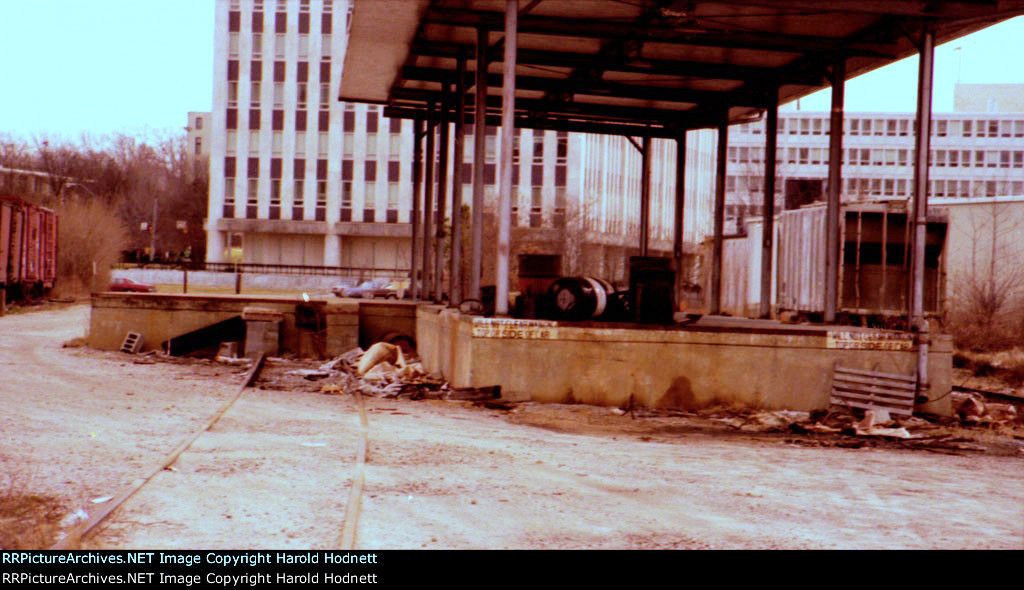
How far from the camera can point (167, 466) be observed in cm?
851

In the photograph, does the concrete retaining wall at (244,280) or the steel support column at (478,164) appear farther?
the concrete retaining wall at (244,280)

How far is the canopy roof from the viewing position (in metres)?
15.7

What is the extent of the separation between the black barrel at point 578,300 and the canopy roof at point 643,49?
152 inches

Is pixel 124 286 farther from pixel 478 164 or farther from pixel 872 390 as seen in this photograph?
pixel 872 390

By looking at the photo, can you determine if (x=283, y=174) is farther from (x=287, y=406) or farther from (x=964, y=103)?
(x=964, y=103)

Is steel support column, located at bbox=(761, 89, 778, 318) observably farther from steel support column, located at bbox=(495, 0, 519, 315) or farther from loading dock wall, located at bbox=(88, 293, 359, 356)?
loading dock wall, located at bbox=(88, 293, 359, 356)

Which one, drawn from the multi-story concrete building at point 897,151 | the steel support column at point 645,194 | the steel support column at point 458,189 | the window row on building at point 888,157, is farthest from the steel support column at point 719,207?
the window row on building at point 888,157

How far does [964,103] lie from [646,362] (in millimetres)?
109930

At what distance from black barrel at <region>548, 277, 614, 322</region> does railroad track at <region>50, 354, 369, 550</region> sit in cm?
502

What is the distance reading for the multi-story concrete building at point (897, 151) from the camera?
10319 centimetres

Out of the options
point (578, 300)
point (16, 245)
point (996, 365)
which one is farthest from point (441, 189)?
point (16, 245)

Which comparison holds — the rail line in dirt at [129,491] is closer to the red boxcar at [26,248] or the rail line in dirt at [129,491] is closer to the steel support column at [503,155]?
the steel support column at [503,155]

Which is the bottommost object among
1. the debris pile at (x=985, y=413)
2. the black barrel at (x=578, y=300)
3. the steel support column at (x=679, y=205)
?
the debris pile at (x=985, y=413)
